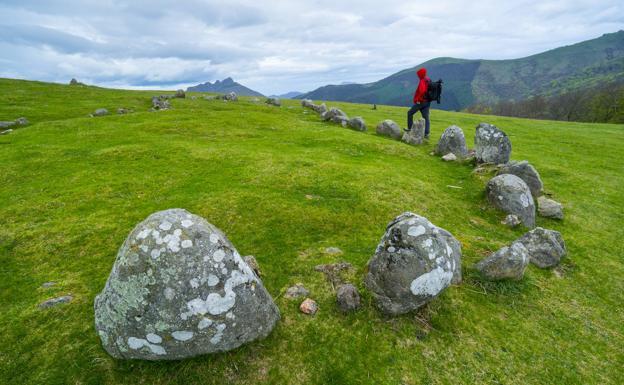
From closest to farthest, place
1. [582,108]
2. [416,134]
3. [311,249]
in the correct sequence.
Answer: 1. [311,249]
2. [416,134]
3. [582,108]

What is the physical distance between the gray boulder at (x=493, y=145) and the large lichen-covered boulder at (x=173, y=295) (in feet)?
71.0

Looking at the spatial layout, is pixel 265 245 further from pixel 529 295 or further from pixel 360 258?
pixel 529 295

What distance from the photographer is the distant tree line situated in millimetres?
107688

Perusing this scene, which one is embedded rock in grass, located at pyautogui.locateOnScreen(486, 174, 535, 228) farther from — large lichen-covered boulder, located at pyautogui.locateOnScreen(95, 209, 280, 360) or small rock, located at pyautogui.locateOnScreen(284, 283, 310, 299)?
large lichen-covered boulder, located at pyautogui.locateOnScreen(95, 209, 280, 360)

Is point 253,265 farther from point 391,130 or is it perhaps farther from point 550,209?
point 391,130

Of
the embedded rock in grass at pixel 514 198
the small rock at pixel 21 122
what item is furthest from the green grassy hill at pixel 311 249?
the small rock at pixel 21 122

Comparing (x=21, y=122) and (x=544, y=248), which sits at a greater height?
(x=21, y=122)

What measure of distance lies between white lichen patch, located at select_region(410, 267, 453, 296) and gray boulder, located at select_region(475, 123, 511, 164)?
58.0 feet

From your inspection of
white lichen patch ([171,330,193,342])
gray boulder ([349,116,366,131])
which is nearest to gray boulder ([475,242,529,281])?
white lichen patch ([171,330,193,342])

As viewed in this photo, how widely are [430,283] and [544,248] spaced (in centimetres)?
651

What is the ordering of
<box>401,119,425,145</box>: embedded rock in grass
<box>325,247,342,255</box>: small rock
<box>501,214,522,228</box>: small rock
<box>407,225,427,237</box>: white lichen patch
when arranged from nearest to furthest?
<box>407,225,427,237</box>: white lichen patch
<box>325,247,342,255</box>: small rock
<box>501,214,522,228</box>: small rock
<box>401,119,425,145</box>: embedded rock in grass

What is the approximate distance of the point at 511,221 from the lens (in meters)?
15.4

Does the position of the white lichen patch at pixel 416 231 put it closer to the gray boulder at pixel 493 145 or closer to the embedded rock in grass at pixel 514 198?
the embedded rock in grass at pixel 514 198

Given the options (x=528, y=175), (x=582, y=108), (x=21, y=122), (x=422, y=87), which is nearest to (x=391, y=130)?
(x=422, y=87)
